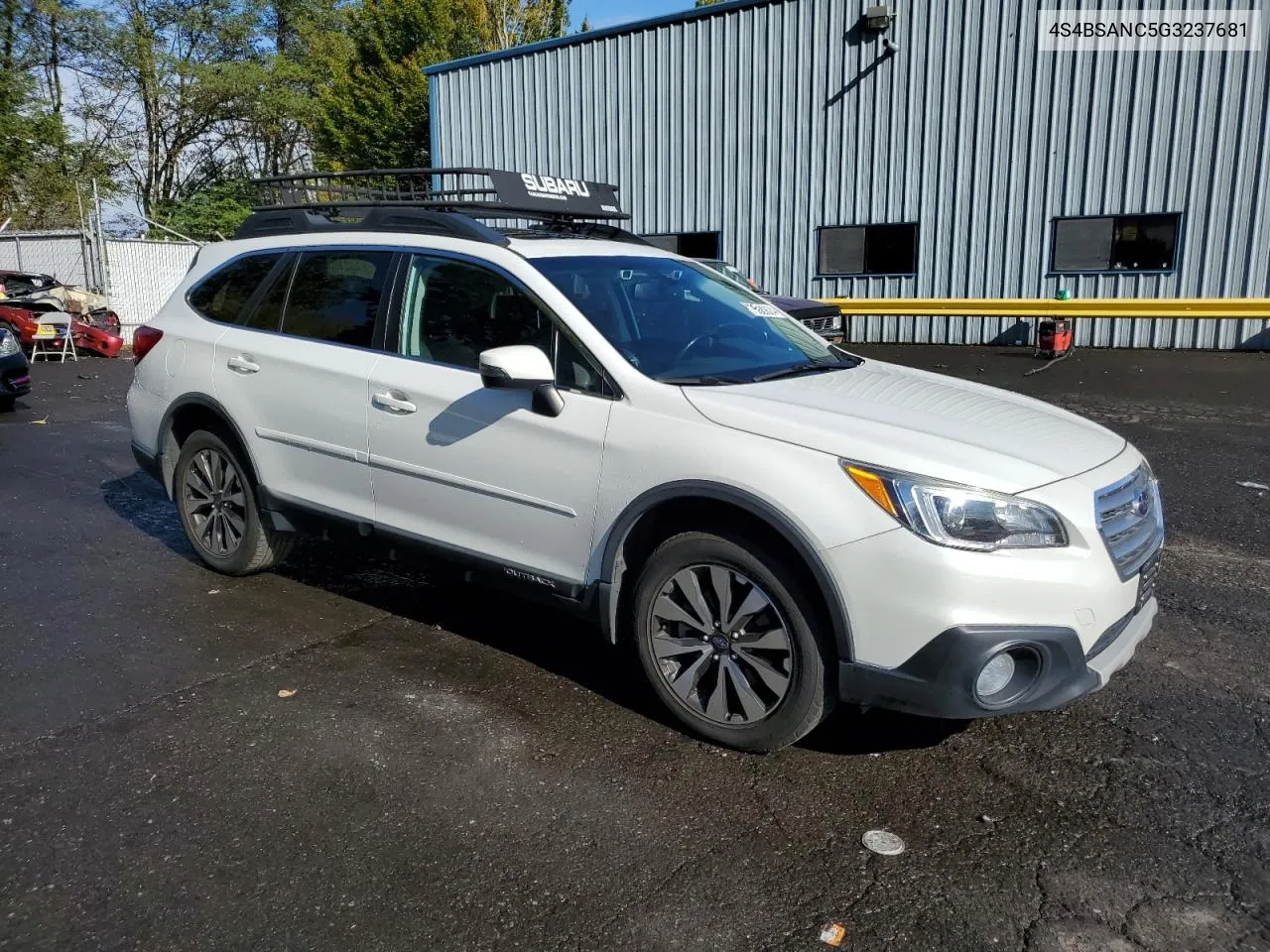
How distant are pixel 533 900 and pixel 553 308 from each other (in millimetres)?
2131

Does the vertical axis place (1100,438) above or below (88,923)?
above

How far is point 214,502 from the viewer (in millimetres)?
5246

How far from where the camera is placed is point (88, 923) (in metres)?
2.51

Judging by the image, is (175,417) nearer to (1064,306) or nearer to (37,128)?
(1064,306)

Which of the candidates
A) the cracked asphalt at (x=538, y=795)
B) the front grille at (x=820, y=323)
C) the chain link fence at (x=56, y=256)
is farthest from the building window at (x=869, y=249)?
the chain link fence at (x=56, y=256)

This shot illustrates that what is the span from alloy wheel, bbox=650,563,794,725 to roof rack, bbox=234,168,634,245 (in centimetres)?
172

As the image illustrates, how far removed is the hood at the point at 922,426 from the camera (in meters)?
2.98

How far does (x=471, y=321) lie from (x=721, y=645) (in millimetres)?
1728

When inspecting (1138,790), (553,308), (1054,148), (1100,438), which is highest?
(1054,148)

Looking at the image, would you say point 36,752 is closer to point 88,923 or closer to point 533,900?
point 88,923

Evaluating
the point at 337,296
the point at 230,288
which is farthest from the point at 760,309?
the point at 230,288

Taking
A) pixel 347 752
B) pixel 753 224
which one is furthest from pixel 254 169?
pixel 347 752

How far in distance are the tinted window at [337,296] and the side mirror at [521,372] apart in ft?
3.54

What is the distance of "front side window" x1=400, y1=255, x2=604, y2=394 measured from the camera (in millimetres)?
3740
